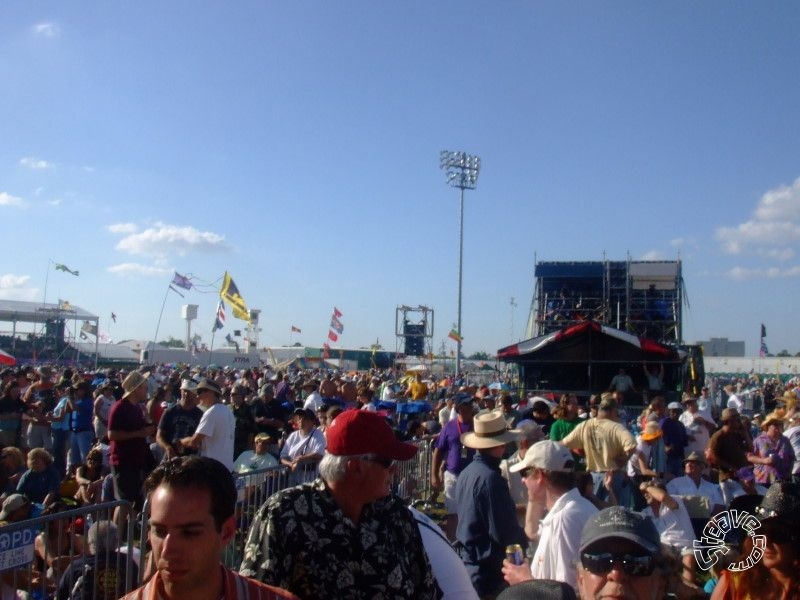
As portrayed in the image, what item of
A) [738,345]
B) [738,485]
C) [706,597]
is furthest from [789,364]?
[706,597]

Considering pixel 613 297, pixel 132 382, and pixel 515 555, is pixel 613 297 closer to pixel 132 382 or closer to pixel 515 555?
pixel 132 382

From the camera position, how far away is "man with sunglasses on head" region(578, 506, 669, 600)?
235cm

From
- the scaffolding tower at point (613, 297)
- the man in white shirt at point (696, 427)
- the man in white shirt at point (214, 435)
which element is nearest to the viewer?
the man in white shirt at point (214, 435)

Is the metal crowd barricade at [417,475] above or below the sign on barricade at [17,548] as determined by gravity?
below

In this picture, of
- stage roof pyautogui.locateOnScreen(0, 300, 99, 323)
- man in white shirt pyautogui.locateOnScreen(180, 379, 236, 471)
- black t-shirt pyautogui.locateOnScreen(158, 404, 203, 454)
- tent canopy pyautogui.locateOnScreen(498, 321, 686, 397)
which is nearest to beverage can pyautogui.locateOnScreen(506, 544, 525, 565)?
man in white shirt pyautogui.locateOnScreen(180, 379, 236, 471)

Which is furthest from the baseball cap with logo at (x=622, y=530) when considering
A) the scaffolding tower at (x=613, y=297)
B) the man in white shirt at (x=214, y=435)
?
the scaffolding tower at (x=613, y=297)

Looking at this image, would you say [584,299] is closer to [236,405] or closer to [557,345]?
[557,345]

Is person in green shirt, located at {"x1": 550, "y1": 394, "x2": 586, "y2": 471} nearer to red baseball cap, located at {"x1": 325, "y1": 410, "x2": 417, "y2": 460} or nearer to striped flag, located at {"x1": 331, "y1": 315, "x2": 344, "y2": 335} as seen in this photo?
red baseball cap, located at {"x1": 325, "y1": 410, "x2": 417, "y2": 460}

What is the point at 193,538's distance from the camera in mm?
2076

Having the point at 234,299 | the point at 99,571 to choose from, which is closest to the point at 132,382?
the point at 99,571

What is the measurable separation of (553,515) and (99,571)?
10.0ft

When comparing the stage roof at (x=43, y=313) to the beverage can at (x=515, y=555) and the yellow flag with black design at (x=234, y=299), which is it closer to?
the yellow flag with black design at (x=234, y=299)

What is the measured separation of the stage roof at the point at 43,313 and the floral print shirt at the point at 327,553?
2074 inches

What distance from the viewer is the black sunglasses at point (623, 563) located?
7.74 ft
